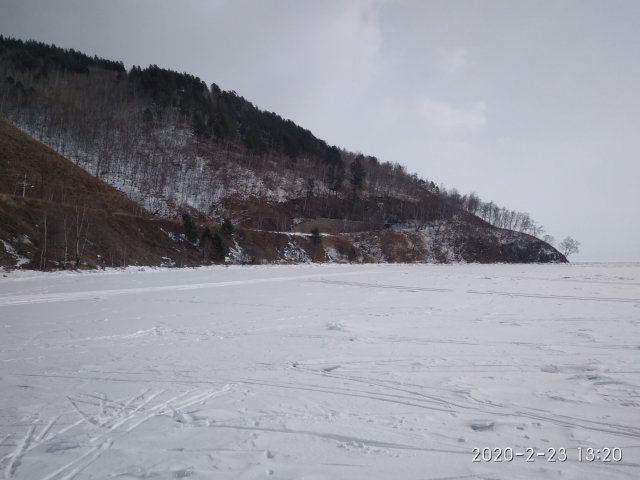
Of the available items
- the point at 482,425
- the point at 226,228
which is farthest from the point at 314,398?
the point at 226,228

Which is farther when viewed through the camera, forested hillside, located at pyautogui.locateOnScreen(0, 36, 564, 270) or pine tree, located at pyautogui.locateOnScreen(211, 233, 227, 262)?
forested hillside, located at pyautogui.locateOnScreen(0, 36, 564, 270)

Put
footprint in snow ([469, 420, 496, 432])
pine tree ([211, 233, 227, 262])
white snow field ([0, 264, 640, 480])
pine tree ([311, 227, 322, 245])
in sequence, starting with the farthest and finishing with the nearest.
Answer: pine tree ([311, 227, 322, 245]) < pine tree ([211, 233, 227, 262]) < footprint in snow ([469, 420, 496, 432]) < white snow field ([0, 264, 640, 480])

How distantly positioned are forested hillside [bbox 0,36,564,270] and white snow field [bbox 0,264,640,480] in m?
50.1

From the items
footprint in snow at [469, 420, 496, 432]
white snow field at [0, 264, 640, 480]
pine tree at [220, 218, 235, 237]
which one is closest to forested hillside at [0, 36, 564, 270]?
pine tree at [220, 218, 235, 237]

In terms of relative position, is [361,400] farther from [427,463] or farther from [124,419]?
[124,419]

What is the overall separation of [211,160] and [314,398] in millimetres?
92076

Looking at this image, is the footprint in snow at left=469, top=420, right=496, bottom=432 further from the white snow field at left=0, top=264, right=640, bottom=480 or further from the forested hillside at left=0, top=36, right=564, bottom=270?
the forested hillside at left=0, top=36, right=564, bottom=270

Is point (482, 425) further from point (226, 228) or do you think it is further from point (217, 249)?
point (226, 228)

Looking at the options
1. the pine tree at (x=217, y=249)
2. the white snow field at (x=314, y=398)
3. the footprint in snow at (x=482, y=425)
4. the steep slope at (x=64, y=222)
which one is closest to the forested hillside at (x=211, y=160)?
the steep slope at (x=64, y=222)

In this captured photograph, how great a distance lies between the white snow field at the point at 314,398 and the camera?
11.2 ft

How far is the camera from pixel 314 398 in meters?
4.90

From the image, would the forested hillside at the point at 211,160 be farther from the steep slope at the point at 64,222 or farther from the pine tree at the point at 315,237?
the pine tree at the point at 315,237

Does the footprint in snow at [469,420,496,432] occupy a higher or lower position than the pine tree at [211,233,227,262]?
higher

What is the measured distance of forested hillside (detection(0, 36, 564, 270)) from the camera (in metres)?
73.6
